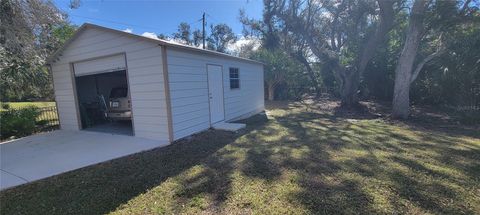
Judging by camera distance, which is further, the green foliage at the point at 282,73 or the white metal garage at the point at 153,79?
the green foliage at the point at 282,73

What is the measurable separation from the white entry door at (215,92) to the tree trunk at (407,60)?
6.98m

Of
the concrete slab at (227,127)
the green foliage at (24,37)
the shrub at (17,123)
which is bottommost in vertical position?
the concrete slab at (227,127)

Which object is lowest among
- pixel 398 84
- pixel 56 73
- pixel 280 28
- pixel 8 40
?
pixel 398 84

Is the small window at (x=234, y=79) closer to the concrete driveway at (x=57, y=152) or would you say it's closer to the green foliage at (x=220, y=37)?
the concrete driveway at (x=57, y=152)

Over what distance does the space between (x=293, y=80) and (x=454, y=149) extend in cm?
1354


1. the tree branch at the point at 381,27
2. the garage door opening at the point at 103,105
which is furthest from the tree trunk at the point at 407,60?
the garage door opening at the point at 103,105

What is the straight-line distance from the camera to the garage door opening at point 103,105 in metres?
7.72

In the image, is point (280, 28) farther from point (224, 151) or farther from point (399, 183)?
point (399, 183)

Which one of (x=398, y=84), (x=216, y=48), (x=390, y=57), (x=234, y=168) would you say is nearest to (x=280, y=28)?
(x=390, y=57)

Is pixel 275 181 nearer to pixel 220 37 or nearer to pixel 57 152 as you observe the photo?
pixel 57 152

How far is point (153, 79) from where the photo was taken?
20.1ft

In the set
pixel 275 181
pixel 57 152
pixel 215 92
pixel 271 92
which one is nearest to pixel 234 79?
pixel 215 92

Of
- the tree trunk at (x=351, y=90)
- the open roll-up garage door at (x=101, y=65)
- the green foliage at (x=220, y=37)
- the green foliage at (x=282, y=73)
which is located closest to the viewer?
the open roll-up garage door at (x=101, y=65)

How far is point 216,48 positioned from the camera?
31.9 metres
